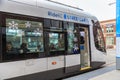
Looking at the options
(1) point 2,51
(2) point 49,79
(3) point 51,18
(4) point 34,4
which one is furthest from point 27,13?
(2) point 49,79

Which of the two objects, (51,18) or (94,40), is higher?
(51,18)

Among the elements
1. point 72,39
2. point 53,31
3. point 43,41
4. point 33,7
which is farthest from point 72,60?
point 33,7

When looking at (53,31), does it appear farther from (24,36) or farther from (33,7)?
(24,36)

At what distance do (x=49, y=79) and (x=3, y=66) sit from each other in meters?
2.01

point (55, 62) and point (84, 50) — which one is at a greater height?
point (84, 50)

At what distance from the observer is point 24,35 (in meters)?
5.88

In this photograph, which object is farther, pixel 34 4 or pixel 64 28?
pixel 64 28

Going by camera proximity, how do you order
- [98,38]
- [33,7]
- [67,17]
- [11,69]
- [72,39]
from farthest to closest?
[98,38], [72,39], [67,17], [33,7], [11,69]

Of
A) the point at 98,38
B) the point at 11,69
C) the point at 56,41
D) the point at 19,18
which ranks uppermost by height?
the point at 19,18

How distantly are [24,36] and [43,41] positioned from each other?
2.65 ft

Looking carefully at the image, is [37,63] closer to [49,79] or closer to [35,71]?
[35,71]

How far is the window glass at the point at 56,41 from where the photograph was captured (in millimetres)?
6733

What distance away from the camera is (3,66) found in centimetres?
520

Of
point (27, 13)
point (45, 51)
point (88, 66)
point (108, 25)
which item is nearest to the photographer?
point (27, 13)
